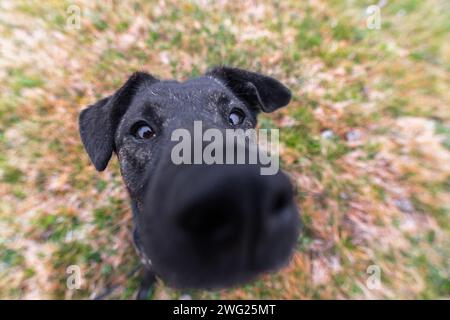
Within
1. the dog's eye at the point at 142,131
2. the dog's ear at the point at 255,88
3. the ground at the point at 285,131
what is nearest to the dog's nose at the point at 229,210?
the dog's eye at the point at 142,131

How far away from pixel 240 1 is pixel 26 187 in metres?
5.72

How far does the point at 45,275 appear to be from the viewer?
4.09 metres

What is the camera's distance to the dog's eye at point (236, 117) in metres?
2.96

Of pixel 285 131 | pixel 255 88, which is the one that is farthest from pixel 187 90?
pixel 285 131

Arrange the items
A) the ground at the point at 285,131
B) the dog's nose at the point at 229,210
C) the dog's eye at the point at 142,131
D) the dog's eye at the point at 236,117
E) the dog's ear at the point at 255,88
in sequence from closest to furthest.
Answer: the dog's nose at the point at 229,210 → the dog's eye at the point at 142,131 → the dog's eye at the point at 236,117 → the dog's ear at the point at 255,88 → the ground at the point at 285,131

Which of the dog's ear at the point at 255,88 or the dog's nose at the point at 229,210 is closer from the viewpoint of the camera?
the dog's nose at the point at 229,210

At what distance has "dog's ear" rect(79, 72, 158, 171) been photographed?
9.92 ft

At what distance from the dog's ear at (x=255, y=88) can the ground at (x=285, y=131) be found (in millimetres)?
1700

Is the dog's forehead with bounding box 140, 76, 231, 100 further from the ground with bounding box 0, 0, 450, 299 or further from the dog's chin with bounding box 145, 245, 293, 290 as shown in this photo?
the ground with bounding box 0, 0, 450, 299

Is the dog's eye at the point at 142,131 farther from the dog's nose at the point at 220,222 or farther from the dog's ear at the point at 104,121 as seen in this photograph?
A: the dog's nose at the point at 220,222

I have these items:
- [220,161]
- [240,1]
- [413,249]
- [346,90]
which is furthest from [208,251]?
[240,1]

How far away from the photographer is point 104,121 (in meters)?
3.07

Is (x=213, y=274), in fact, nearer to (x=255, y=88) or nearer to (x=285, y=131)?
(x=255, y=88)
